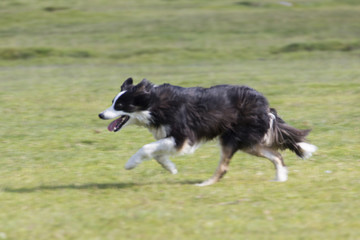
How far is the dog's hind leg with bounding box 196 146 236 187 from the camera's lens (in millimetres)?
8844

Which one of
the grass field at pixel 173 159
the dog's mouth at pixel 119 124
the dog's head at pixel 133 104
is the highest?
the dog's head at pixel 133 104

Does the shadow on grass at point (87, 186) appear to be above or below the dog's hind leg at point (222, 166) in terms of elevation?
below

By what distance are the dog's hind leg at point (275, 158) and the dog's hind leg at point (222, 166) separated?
336 millimetres

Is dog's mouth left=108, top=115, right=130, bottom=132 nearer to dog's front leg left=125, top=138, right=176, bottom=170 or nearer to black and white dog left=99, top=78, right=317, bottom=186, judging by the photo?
black and white dog left=99, top=78, right=317, bottom=186

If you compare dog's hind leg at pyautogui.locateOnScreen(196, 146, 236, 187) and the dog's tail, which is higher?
the dog's tail

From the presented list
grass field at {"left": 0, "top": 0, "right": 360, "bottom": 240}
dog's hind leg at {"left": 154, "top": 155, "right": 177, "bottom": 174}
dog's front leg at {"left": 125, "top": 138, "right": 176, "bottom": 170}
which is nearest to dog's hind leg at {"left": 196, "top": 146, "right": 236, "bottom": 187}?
grass field at {"left": 0, "top": 0, "right": 360, "bottom": 240}

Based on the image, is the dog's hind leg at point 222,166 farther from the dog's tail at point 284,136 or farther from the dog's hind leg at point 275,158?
the dog's tail at point 284,136

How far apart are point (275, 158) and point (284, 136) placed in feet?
1.16

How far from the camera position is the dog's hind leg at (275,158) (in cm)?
898

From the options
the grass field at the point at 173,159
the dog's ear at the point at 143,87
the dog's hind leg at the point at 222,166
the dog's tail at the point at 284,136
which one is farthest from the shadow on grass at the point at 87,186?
the dog's ear at the point at 143,87

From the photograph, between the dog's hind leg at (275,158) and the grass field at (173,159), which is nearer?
the grass field at (173,159)

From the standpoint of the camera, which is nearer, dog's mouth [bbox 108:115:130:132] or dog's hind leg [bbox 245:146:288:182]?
dog's mouth [bbox 108:115:130:132]

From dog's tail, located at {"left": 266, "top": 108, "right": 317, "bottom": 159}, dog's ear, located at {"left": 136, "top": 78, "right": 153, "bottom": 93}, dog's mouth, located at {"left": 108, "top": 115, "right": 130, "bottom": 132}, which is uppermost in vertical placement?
dog's ear, located at {"left": 136, "top": 78, "right": 153, "bottom": 93}

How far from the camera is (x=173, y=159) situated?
10797 mm
